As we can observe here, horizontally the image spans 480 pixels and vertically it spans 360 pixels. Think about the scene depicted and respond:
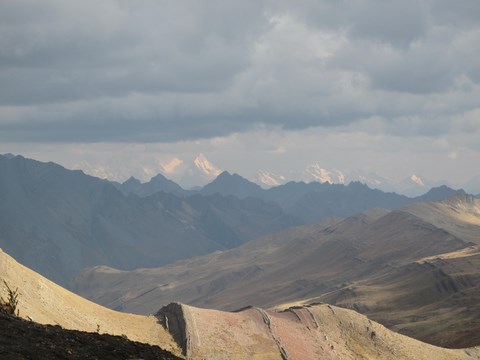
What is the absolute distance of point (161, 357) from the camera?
41.5m

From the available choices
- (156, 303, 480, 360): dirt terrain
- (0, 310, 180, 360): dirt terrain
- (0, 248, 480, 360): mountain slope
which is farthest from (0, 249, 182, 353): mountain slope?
(0, 310, 180, 360): dirt terrain

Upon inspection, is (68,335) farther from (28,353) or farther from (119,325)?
(119,325)

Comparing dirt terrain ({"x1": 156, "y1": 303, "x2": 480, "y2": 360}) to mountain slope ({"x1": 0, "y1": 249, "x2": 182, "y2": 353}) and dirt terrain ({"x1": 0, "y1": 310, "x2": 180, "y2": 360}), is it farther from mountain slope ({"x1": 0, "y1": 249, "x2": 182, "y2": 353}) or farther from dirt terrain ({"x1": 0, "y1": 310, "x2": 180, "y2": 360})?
dirt terrain ({"x1": 0, "y1": 310, "x2": 180, "y2": 360})

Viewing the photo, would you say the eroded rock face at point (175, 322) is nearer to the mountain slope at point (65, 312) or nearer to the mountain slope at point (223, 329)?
the mountain slope at point (223, 329)

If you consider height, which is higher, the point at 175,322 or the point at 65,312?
the point at 65,312

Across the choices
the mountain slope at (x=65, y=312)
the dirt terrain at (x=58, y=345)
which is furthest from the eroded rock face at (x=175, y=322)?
the dirt terrain at (x=58, y=345)

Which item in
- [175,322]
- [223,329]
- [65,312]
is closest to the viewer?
[65,312]

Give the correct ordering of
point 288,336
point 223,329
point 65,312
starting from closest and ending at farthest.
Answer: point 65,312 → point 223,329 → point 288,336

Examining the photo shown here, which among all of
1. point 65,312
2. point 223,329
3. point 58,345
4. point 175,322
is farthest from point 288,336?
point 58,345

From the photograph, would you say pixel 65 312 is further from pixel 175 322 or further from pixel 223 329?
pixel 223 329

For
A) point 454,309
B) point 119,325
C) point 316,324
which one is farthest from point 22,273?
point 454,309

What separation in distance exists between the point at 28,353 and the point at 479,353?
70.1 m

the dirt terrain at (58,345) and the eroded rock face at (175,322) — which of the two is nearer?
the dirt terrain at (58,345)

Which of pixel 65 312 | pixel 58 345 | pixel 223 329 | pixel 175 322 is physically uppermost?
pixel 65 312
